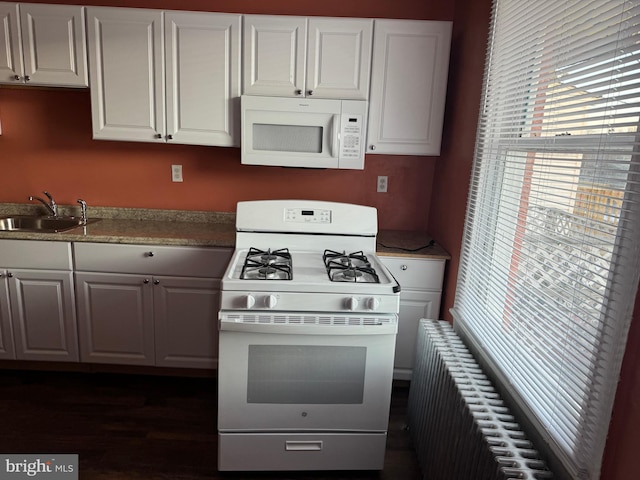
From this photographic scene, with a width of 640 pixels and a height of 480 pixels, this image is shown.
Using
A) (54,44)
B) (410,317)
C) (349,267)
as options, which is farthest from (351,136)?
(54,44)

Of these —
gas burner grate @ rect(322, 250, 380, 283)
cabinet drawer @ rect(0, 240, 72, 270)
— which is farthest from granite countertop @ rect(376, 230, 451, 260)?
cabinet drawer @ rect(0, 240, 72, 270)

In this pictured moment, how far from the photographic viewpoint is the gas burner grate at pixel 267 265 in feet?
5.82

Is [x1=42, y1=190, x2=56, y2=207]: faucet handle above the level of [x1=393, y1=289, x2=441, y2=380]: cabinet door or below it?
above

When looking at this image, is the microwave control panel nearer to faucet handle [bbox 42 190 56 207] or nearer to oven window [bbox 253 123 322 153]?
oven window [bbox 253 123 322 153]

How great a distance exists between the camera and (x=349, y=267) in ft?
6.25

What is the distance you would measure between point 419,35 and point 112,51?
5.37 ft

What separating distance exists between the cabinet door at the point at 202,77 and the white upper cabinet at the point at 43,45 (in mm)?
486

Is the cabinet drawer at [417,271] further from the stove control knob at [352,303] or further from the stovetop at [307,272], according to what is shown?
the stove control knob at [352,303]

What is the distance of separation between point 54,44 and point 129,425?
79.7 inches

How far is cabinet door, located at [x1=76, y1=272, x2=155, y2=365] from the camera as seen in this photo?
235cm

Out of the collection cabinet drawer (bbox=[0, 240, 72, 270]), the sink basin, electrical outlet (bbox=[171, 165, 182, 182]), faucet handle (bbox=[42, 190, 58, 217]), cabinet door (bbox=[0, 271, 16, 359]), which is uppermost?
electrical outlet (bbox=[171, 165, 182, 182])

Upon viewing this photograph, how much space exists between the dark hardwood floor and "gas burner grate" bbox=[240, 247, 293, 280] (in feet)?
2.88

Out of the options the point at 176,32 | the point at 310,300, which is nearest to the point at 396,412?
the point at 310,300

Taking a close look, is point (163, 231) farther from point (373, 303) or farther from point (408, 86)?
point (408, 86)
